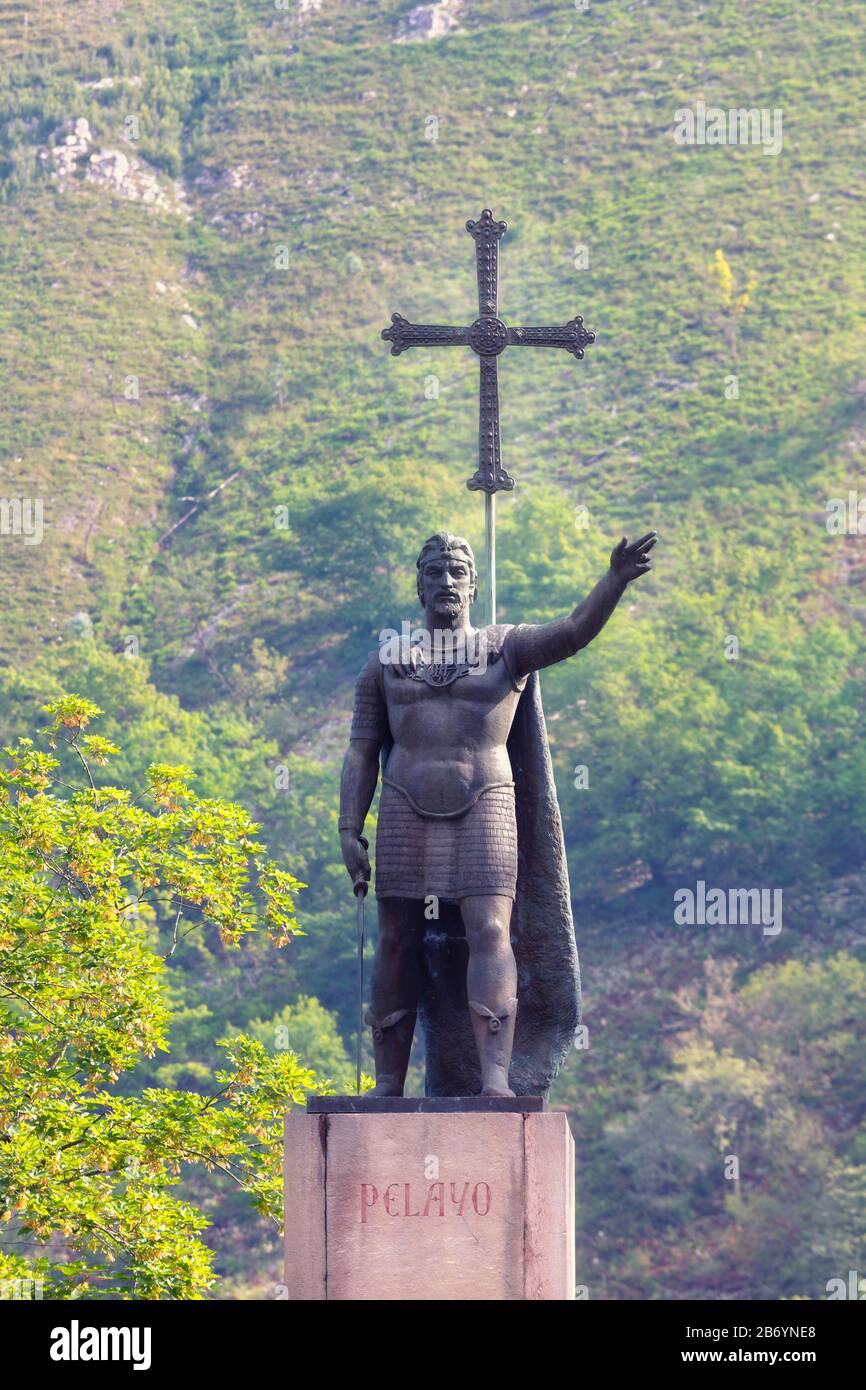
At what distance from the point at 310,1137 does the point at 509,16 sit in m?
132

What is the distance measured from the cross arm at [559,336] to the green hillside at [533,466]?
50.3m

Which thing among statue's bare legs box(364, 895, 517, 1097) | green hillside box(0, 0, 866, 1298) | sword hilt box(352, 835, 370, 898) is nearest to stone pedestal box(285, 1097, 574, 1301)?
statue's bare legs box(364, 895, 517, 1097)

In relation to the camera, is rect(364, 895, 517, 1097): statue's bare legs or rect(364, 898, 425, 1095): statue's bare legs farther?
rect(364, 898, 425, 1095): statue's bare legs


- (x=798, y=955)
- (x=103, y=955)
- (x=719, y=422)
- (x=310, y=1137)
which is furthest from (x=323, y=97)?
(x=310, y=1137)

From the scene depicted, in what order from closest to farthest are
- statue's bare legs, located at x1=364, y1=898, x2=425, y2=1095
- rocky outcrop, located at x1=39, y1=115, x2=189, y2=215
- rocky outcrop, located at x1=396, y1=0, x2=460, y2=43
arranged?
statue's bare legs, located at x1=364, y1=898, x2=425, y2=1095
rocky outcrop, located at x1=39, y1=115, x2=189, y2=215
rocky outcrop, located at x1=396, y1=0, x2=460, y2=43

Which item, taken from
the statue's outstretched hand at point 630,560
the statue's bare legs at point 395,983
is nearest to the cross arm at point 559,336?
the statue's outstretched hand at point 630,560

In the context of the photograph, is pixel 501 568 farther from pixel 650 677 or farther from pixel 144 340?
pixel 144 340

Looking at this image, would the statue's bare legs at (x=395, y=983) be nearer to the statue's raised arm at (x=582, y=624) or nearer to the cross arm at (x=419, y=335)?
the statue's raised arm at (x=582, y=624)

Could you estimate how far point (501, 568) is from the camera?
93.3m

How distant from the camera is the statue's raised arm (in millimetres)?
17578

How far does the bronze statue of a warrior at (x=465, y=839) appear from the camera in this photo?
58.3 feet

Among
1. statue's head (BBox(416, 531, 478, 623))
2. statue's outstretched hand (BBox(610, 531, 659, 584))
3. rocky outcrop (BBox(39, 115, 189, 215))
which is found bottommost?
statue's outstretched hand (BBox(610, 531, 659, 584))

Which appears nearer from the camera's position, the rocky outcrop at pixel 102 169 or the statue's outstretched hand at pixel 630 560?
the statue's outstretched hand at pixel 630 560

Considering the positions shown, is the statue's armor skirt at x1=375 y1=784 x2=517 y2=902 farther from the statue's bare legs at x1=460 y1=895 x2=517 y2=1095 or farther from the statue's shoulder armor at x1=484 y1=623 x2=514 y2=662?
the statue's shoulder armor at x1=484 y1=623 x2=514 y2=662
